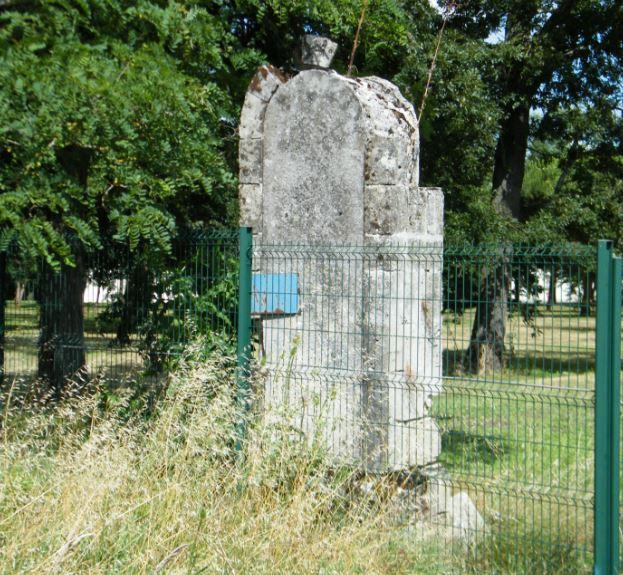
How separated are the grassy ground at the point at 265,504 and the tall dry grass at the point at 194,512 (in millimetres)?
12

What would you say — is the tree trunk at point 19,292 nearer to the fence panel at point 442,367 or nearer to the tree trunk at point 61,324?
the tree trunk at point 61,324

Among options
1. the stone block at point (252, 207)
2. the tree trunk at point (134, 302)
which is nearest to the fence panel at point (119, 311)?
the tree trunk at point (134, 302)

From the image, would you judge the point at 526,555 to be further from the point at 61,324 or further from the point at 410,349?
the point at 61,324

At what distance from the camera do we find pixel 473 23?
1530 centimetres

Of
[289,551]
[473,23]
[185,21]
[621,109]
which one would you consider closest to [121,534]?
[289,551]

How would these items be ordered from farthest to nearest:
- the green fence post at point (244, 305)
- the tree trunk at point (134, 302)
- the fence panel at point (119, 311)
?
the tree trunk at point (134, 302) → the fence panel at point (119, 311) → the green fence post at point (244, 305)

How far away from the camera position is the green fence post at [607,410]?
4988 millimetres

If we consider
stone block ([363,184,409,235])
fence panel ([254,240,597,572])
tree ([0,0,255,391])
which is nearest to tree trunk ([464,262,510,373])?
fence panel ([254,240,597,572])

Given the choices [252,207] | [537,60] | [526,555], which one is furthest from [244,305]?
[537,60]

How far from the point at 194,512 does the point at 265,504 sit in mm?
623

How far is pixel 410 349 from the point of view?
20.5ft

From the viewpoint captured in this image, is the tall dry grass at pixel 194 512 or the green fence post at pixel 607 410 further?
the green fence post at pixel 607 410

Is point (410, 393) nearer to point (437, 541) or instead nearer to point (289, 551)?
point (437, 541)

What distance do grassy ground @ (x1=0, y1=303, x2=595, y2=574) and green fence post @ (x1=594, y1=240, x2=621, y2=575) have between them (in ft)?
0.40
